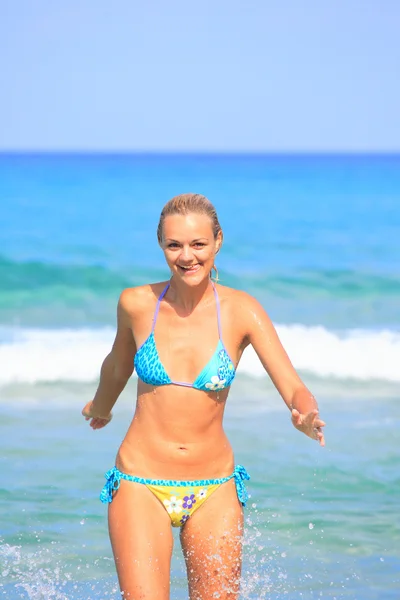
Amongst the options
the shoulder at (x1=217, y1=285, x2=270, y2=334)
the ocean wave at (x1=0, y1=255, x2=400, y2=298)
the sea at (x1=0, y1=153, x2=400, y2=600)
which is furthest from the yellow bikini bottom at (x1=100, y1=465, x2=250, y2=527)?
the ocean wave at (x1=0, y1=255, x2=400, y2=298)

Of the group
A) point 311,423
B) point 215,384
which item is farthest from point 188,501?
point 311,423

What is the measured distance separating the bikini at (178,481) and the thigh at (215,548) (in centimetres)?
5

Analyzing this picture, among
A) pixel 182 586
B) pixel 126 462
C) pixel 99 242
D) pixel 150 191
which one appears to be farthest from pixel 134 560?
pixel 150 191

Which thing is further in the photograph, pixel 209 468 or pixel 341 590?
pixel 341 590

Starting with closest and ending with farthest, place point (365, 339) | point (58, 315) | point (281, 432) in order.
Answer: point (281, 432), point (365, 339), point (58, 315)

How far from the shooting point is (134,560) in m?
3.92

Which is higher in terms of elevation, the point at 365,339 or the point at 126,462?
the point at 126,462

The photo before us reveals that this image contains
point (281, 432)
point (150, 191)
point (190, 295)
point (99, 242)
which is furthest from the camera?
point (150, 191)

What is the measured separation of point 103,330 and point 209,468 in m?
11.1

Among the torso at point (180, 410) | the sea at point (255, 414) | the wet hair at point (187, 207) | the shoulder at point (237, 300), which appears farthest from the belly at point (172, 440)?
the sea at point (255, 414)

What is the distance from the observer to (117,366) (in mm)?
4430

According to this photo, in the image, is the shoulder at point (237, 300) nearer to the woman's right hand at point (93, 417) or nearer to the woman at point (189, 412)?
the woman at point (189, 412)

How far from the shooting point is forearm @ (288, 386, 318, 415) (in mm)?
3961

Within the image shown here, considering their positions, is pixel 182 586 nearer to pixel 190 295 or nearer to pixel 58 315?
pixel 190 295
